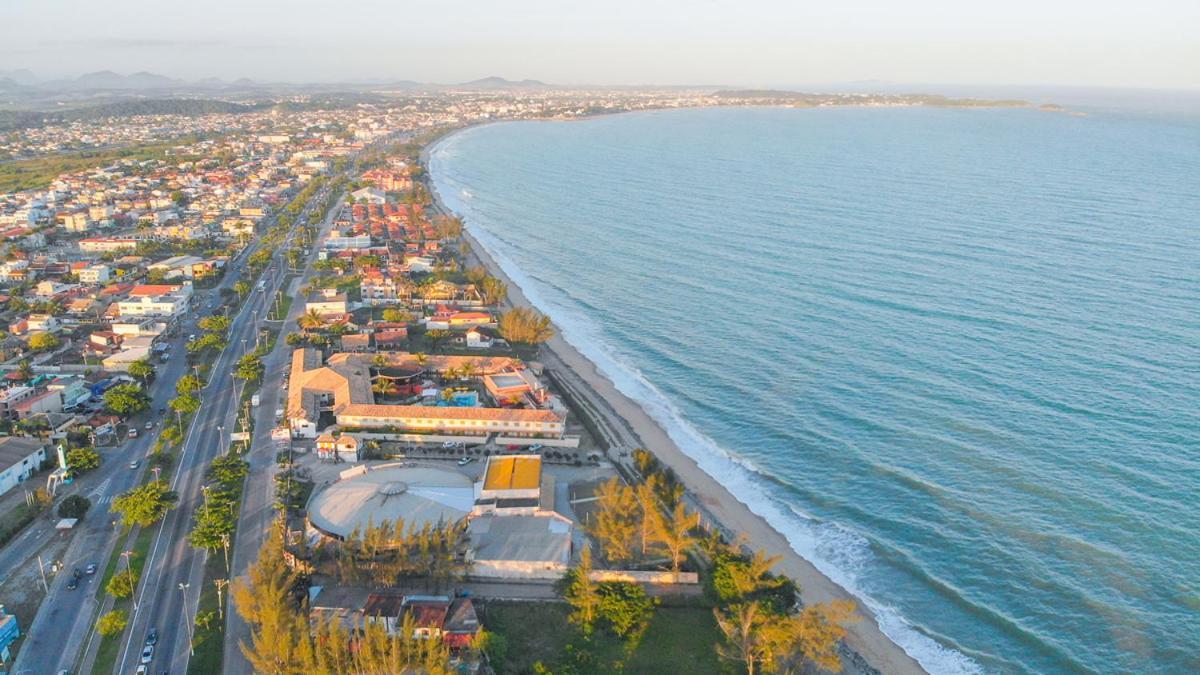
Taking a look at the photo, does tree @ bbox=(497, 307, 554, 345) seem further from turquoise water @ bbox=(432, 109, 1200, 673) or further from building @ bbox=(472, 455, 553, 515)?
building @ bbox=(472, 455, 553, 515)

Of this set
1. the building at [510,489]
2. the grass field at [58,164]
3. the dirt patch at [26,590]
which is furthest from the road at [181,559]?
the grass field at [58,164]

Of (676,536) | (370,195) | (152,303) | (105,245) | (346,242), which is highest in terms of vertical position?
(370,195)

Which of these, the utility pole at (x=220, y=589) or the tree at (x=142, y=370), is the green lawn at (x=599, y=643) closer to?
the utility pole at (x=220, y=589)

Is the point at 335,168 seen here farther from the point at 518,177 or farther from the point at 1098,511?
the point at 1098,511

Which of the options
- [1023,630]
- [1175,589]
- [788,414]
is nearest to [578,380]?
[788,414]

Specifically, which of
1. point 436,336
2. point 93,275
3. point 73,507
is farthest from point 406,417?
point 93,275

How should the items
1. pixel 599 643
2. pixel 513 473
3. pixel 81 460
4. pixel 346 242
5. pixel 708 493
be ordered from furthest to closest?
pixel 346 242
pixel 708 493
pixel 81 460
pixel 513 473
pixel 599 643

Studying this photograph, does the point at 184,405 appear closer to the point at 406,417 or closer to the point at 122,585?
the point at 406,417
